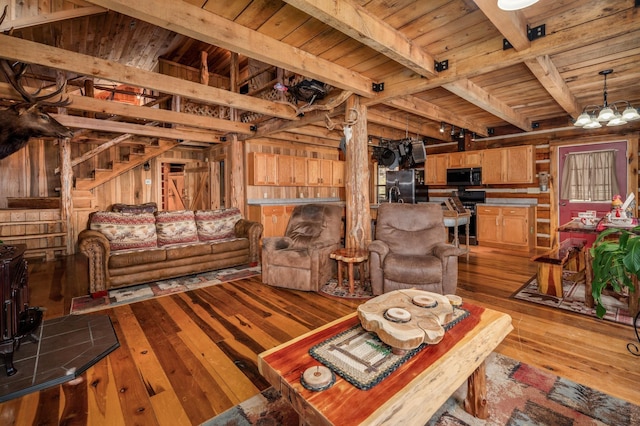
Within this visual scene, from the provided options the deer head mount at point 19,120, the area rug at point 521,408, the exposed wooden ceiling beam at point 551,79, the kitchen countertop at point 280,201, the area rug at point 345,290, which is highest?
the exposed wooden ceiling beam at point 551,79

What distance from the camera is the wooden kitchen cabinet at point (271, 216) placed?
645 cm

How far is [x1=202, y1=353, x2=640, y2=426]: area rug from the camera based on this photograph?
1.52 metres

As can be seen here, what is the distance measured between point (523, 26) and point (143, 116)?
4811 millimetres

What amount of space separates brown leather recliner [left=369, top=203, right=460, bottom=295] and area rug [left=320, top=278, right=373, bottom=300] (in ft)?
0.66

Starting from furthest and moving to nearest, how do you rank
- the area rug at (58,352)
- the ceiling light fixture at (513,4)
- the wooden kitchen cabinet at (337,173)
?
1. the wooden kitchen cabinet at (337,173)
2. the area rug at (58,352)
3. the ceiling light fixture at (513,4)

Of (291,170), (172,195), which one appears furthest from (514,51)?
(172,195)

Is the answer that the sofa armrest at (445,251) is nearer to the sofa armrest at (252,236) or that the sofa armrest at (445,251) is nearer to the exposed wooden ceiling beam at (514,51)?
the exposed wooden ceiling beam at (514,51)

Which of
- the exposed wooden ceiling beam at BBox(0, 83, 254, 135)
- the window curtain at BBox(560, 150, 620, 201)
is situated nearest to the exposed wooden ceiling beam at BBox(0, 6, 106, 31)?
the exposed wooden ceiling beam at BBox(0, 83, 254, 135)

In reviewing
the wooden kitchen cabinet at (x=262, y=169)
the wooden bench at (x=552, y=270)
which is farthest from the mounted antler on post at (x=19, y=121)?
the wooden bench at (x=552, y=270)

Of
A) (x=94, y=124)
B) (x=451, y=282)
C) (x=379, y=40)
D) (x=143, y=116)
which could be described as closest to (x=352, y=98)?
(x=379, y=40)

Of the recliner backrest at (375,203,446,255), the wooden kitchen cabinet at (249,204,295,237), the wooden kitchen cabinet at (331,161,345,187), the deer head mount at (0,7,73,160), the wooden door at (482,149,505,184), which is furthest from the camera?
the wooden kitchen cabinet at (331,161,345,187)

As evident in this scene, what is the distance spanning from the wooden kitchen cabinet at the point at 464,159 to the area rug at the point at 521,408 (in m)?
5.47

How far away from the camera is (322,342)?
144 cm

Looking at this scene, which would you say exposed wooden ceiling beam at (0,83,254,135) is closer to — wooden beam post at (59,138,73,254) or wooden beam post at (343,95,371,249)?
wooden beam post at (59,138,73,254)
